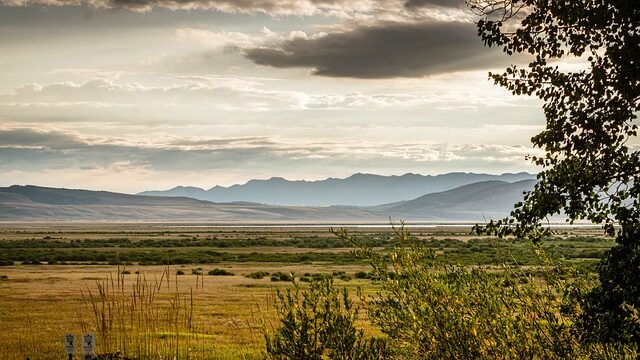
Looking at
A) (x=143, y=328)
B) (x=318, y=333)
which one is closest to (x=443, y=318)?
(x=318, y=333)

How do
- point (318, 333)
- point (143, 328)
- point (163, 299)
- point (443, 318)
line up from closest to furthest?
point (318, 333) < point (443, 318) < point (143, 328) < point (163, 299)

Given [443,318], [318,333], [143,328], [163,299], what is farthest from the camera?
[163,299]

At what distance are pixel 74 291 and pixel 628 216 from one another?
141ft

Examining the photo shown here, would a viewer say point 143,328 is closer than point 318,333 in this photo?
No

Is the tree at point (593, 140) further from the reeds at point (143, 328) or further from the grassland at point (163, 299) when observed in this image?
the reeds at point (143, 328)

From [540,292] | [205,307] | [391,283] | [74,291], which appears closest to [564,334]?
[540,292]

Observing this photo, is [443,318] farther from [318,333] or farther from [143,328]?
[143,328]

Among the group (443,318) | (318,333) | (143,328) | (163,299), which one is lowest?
(163,299)

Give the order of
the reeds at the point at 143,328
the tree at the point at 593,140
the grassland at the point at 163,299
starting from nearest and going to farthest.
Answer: the tree at the point at 593,140, the reeds at the point at 143,328, the grassland at the point at 163,299

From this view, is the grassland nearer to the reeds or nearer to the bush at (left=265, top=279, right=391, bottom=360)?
the reeds

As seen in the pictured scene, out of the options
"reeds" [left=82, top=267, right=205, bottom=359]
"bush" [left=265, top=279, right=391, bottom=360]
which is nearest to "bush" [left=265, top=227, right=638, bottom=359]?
"bush" [left=265, top=279, right=391, bottom=360]

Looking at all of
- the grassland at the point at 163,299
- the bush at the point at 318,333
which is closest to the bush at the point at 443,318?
the bush at the point at 318,333

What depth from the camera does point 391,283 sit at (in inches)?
362

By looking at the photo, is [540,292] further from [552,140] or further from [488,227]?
[552,140]
